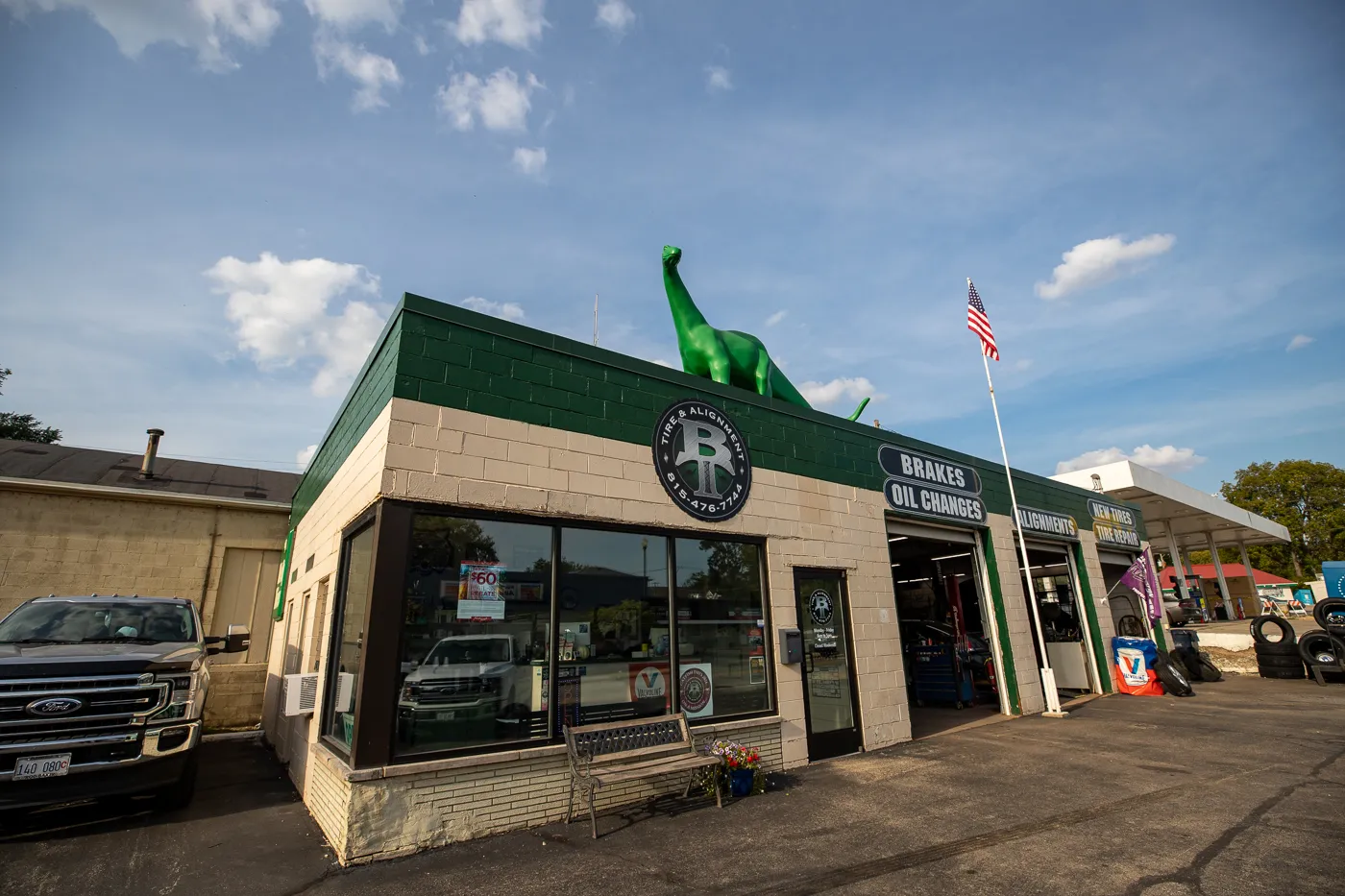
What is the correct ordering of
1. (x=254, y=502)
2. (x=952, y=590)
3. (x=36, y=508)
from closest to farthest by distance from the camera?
(x=36, y=508) → (x=254, y=502) → (x=952, y=590)

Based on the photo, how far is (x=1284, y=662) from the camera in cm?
1531

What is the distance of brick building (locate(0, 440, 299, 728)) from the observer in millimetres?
11867

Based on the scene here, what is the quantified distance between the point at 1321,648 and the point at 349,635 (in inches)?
794

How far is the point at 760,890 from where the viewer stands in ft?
14.1

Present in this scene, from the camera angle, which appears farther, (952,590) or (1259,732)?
(952,590)

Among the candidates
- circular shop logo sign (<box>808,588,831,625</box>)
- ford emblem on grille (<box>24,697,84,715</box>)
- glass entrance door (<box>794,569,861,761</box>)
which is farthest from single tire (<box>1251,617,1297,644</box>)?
ford emblem on grille (<box>24,697,84,715</box>)

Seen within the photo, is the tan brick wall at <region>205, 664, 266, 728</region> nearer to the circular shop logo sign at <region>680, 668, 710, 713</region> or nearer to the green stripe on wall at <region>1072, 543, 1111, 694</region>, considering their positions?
the circular shop logo sign at <region>680, 668, 710, 713</region>

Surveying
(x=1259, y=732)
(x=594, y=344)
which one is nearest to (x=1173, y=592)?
(x=1259, y=732)

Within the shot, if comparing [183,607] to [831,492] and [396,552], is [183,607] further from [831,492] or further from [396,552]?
[831,492]

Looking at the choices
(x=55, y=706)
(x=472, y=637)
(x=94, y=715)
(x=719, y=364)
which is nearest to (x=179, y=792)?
(x=94, y=715)

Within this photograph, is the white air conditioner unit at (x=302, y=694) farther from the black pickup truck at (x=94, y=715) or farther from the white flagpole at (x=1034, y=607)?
the white flagpole at (x=1034, y=607)

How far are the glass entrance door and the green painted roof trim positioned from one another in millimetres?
1610

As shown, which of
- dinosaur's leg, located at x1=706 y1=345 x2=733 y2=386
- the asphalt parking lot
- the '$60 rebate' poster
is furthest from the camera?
dinosaur's leg, located at x1=706 y1=345 x2=733 y2=386

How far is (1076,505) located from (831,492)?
962 centimetres
